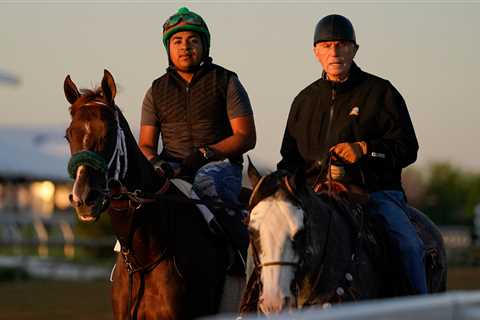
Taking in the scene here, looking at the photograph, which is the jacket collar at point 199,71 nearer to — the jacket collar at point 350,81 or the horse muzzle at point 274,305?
the jacket collar at point 350,81

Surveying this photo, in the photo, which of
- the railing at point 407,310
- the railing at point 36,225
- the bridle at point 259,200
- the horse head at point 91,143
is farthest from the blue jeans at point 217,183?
the railing at point 36,225

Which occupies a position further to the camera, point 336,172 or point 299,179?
point 336,172

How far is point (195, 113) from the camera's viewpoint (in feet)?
31.2

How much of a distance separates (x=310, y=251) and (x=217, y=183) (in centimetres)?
228

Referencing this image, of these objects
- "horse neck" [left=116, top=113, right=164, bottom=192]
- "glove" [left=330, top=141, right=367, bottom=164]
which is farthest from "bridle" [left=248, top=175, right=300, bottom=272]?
"horse neck" [left=116, top=113, right=164, bottom=192]

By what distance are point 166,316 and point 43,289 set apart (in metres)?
20.3

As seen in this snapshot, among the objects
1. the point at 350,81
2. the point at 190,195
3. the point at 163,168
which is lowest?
the point at 190,195

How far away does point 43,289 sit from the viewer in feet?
92.9

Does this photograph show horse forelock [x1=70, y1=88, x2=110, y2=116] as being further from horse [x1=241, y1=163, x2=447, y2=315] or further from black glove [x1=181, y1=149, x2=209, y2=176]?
horse [x1=241, y1=163, x2=447, y2=315]

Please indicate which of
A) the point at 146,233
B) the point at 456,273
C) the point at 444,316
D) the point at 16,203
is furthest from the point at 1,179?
the point at 444,316

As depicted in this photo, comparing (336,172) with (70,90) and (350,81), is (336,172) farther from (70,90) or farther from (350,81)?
(70,90)

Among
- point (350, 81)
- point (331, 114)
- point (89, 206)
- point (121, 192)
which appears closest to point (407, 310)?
point (89, 206)

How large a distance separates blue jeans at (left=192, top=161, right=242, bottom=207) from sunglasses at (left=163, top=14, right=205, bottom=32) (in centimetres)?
101

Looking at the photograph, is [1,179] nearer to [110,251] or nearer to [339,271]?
[110,251]
